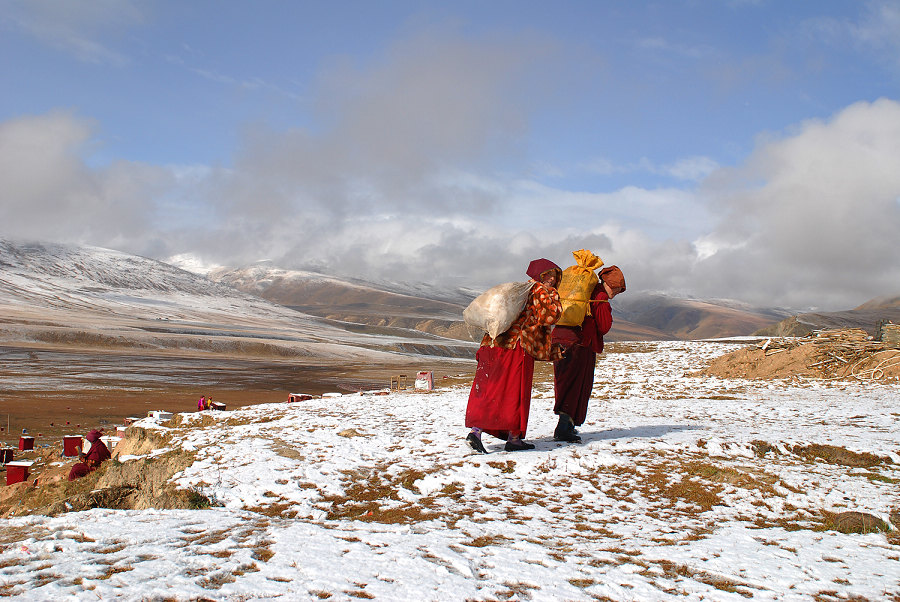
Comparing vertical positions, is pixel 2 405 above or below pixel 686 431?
below

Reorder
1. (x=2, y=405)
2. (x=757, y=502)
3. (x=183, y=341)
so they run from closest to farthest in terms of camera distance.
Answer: (x=757, y=502)
(x=2, y=405)
(x=183, y=341)

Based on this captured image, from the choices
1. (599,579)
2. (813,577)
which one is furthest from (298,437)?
(813,577)

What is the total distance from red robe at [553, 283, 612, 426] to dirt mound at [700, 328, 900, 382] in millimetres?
13138

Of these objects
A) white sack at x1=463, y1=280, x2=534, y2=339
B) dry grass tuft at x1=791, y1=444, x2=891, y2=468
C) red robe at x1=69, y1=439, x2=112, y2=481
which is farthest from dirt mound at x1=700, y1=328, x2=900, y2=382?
red robe at x1=69, y1=439, x2=112, y2=481

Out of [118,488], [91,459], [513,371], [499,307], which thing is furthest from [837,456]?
[91,459]

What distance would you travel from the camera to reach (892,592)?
3.38 meters

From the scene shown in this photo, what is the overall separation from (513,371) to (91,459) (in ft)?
26.3

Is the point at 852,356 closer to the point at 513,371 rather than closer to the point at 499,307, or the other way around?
the point at 513,371

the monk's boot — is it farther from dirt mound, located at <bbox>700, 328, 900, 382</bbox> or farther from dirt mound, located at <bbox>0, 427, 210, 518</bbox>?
dirt mound, located at <bbox>700, 328, 900, 382</bbox>

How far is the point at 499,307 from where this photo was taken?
757 centimetres

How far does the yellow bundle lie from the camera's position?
27.3 feet

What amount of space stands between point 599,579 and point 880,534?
284cm

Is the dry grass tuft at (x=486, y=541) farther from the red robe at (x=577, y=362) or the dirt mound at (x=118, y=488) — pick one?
the red robe at (x=577, y=362)

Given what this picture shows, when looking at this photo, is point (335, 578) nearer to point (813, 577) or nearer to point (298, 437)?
point (813, 577)
